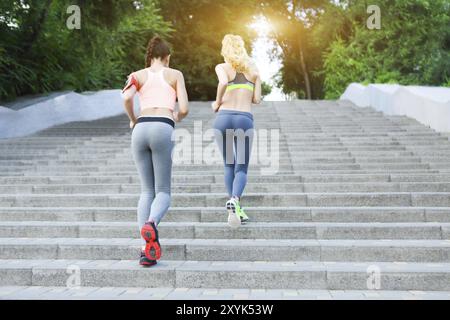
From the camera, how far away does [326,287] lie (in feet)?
15.6

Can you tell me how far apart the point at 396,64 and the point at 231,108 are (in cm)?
1696

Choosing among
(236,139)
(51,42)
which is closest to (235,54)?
(236,139)

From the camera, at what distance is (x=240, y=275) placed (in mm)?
4832

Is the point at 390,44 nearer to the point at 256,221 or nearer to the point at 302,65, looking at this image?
the point at 302,65

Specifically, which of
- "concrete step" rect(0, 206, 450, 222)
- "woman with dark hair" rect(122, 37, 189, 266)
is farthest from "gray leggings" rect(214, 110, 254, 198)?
"woman with dark hair" rect(122, 37, 189, 266)

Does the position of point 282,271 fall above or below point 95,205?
below

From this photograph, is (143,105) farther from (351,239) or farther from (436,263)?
(436,263)

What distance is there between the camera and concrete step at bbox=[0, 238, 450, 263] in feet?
17.1

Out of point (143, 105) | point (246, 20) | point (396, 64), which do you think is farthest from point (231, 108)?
point (246, 20)

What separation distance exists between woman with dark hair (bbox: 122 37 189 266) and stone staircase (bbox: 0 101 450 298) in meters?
0.51

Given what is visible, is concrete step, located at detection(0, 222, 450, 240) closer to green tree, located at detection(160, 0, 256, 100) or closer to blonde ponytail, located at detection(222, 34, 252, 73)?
blonde ponytail, located at detection(222, 34, 252, 73)

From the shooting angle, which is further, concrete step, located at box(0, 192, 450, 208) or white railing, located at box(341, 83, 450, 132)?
white railing, located at box(341, 83, 450, 132)

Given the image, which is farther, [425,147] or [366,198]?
[425,147]
